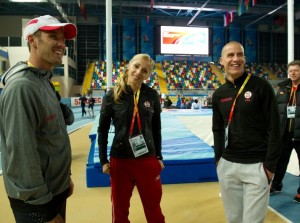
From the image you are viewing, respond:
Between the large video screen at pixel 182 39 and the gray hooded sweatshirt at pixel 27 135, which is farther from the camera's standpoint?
the large video screen at pixel 182 39

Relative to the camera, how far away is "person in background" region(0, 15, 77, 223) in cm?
107

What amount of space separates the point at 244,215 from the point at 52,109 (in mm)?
1381

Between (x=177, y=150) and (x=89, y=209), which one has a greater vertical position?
(x=177, y=150)

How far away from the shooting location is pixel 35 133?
46.3 inches

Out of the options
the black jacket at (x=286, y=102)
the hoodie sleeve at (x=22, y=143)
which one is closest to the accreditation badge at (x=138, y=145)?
the hoodie sleeve at (x=22, y=143)

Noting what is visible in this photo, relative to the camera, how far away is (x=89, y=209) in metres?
3.04

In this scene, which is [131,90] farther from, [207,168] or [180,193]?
[207,168]

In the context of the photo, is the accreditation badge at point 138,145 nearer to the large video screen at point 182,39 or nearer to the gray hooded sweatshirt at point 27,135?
the gray hooded sweatshirt at point 27,135

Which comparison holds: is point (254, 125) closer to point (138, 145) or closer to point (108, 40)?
point (138, 145)

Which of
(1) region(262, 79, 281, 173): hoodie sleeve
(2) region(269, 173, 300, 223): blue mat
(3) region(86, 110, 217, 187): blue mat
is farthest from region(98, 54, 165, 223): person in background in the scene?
(3) region(86, 110, 217, 187): blue mat

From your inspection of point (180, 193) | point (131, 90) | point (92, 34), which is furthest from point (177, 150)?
point (92, 34)

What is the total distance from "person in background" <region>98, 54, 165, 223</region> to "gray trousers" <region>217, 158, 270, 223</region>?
0.50 meters

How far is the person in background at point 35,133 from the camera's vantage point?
1.07 metres

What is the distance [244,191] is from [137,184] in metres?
0.76
